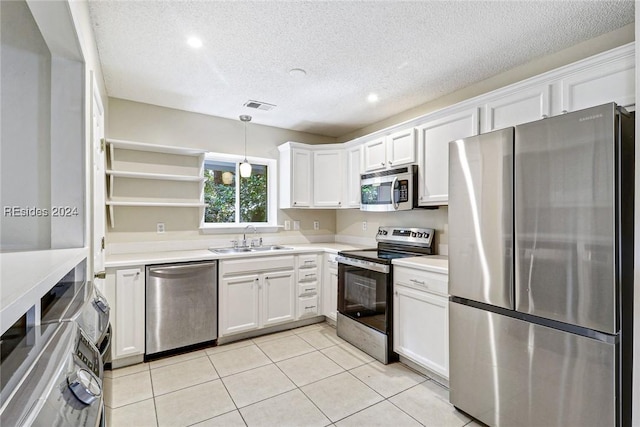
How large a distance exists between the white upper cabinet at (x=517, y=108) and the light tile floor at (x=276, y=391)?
2009mm

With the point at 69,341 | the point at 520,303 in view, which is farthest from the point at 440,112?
the point at 69,341

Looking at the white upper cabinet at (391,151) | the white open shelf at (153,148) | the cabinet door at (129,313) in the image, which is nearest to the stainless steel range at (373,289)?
the white upper cabinet at (391,151)

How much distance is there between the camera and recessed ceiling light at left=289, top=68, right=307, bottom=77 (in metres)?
2.56

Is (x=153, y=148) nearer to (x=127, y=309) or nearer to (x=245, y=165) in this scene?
(x=245, y=165)

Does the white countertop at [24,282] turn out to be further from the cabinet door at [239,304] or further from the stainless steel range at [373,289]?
the stainless steel range at [373,289]

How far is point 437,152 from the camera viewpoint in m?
2.76

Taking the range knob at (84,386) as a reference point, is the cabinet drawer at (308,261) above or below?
below

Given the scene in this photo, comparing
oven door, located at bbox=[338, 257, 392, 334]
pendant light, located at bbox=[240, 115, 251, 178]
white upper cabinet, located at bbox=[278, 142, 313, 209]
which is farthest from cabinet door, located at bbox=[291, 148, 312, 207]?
oven door, located at bbox=[338, 257, 392, 334]

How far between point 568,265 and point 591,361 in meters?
0.45

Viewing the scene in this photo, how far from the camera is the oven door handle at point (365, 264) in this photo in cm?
275

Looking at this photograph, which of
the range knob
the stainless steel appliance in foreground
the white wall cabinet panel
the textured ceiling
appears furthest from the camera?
the textured ceiling

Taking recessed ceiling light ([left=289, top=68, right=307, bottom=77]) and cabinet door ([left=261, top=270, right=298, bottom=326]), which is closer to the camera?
recessed ceiling light ([left=289, top=68, right=307, bottom=77])

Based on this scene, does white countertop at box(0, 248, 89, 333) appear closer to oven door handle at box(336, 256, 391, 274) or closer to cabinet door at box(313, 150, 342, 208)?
A: oven door handle at box(336, 256, 391, 274)

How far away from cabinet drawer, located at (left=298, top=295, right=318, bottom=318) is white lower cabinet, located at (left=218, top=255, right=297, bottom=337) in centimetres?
8
